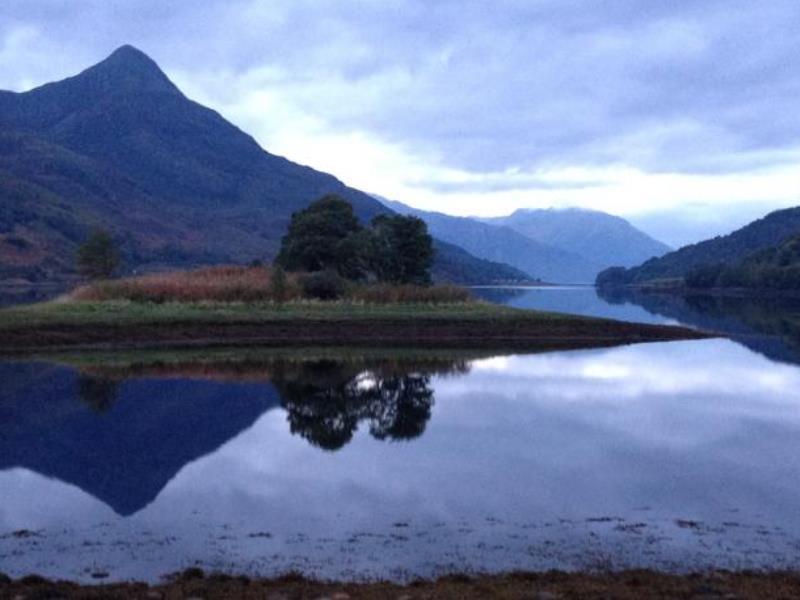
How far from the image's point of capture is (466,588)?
13.0 m

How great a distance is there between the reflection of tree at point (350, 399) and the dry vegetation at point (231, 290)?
2348 cm

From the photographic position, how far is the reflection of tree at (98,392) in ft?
107

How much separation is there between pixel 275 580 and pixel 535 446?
13542mm

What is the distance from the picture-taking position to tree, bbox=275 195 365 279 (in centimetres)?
8769

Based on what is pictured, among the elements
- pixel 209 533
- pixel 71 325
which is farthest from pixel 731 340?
pixel 209 533

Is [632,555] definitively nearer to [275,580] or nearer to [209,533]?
[275,580]

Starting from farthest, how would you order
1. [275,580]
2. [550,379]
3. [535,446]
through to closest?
[550,379] → [535,446] → [275,580]

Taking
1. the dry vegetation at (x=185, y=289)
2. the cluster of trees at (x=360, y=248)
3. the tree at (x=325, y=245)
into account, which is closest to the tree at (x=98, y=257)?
the tree at (x=325, y=245)

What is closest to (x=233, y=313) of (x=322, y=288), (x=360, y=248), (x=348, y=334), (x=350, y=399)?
(x=348, y=334)

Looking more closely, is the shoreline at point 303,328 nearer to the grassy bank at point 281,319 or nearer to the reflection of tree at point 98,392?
the grassy bank at point 281,319

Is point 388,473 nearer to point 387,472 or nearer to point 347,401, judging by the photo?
point 387,472

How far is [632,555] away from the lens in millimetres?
15461

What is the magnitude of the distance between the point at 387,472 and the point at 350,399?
12.7 m

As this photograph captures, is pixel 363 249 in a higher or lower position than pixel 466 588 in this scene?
higher
